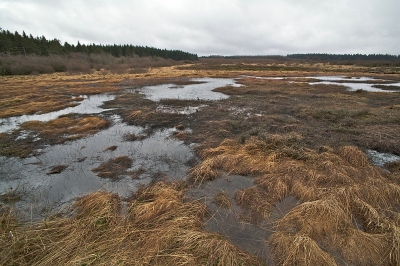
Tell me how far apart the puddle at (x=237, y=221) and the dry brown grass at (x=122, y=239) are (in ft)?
1.31

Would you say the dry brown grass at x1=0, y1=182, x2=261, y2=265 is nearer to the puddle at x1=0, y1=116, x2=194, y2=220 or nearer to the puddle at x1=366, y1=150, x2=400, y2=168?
the puddle at x1=0, y1=116, x2=194, y2=220

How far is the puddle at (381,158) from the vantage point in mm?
9397

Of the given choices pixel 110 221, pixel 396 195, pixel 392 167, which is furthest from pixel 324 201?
pixel 110 221

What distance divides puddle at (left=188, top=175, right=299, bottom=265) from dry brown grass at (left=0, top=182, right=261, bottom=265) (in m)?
0.40

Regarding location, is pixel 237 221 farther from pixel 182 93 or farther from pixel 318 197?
Result: pixel 182 93

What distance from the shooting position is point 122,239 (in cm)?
516

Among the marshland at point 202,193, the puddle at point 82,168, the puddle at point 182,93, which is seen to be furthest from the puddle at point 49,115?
the puddle at point 82,168

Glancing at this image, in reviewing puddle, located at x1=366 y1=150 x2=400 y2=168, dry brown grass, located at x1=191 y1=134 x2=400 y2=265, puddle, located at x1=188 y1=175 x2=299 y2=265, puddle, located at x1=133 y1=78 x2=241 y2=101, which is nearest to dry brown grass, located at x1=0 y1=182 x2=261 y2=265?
puddle, located at x1=188 y1=175 x2=299 y2=265

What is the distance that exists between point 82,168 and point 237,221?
7674 mm

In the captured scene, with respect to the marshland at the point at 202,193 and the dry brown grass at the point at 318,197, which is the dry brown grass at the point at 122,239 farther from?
the dry brown grass at the point at 318,197

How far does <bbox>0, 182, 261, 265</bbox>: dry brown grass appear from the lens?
4594 millimetres

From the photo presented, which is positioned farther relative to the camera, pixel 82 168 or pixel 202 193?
pixel 82 168

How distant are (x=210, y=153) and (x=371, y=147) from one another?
879 centimetres

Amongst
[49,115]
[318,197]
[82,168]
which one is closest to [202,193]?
[318,197]
